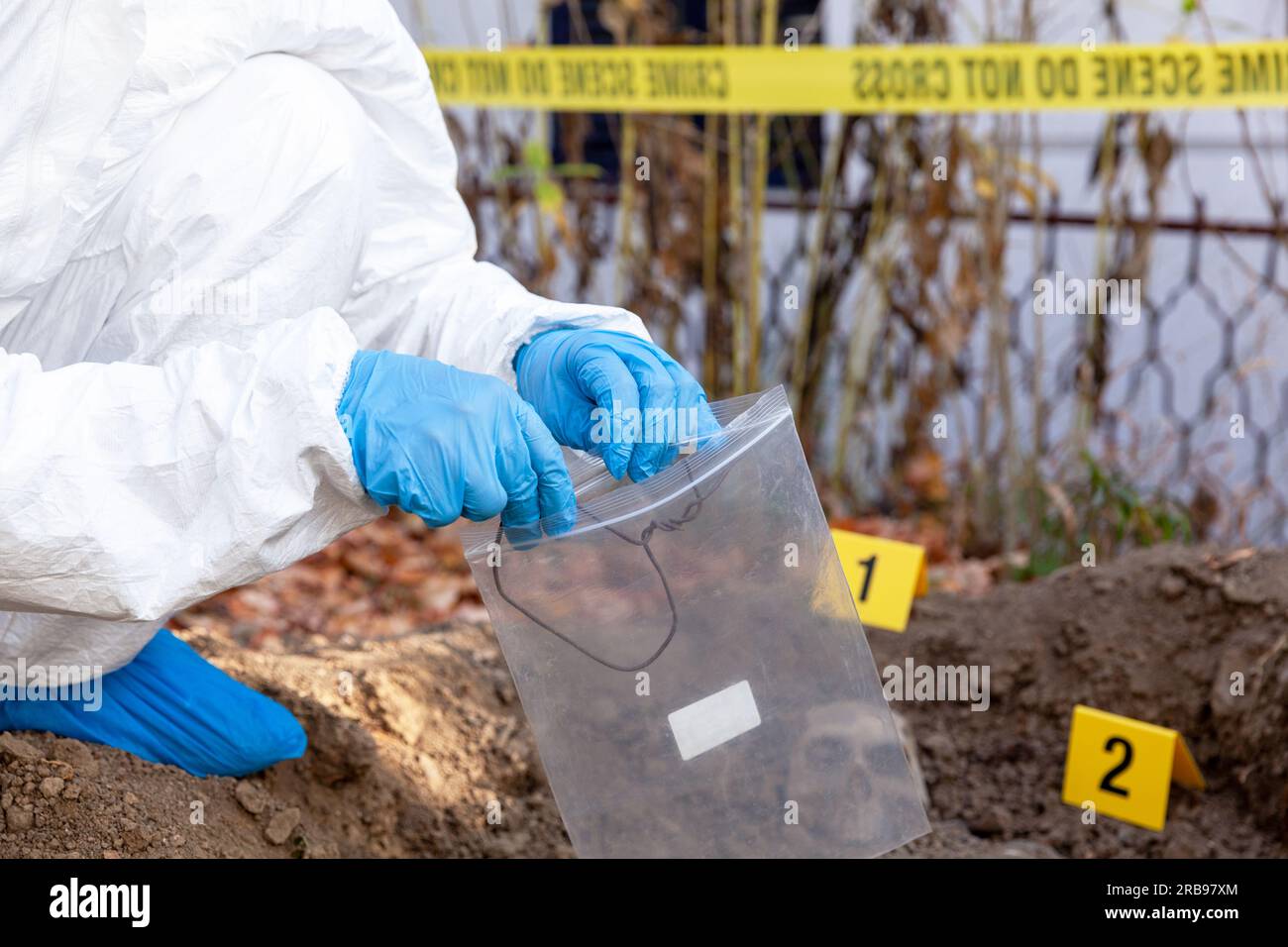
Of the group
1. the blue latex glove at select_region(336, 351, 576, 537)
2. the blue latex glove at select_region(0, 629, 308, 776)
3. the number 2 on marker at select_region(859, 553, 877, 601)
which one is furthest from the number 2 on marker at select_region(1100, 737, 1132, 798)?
the blue latex glove at select_region(0, 629, 308, 776)

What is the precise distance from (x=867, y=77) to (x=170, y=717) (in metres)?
2.11

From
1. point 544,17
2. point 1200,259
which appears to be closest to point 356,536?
point 544,17

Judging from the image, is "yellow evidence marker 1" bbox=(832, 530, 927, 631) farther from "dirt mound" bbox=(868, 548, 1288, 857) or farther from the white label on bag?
the white label on bag

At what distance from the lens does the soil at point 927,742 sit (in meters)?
1.49

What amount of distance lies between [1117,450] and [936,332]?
1.80 ft

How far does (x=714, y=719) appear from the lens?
1440 millimetres

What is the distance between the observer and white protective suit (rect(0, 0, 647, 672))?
117 centimetres

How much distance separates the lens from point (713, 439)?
1.42 m

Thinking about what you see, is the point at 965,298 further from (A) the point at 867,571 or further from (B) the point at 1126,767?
(B) the point at 1126,767

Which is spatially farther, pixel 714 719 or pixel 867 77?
pixel 867 77
